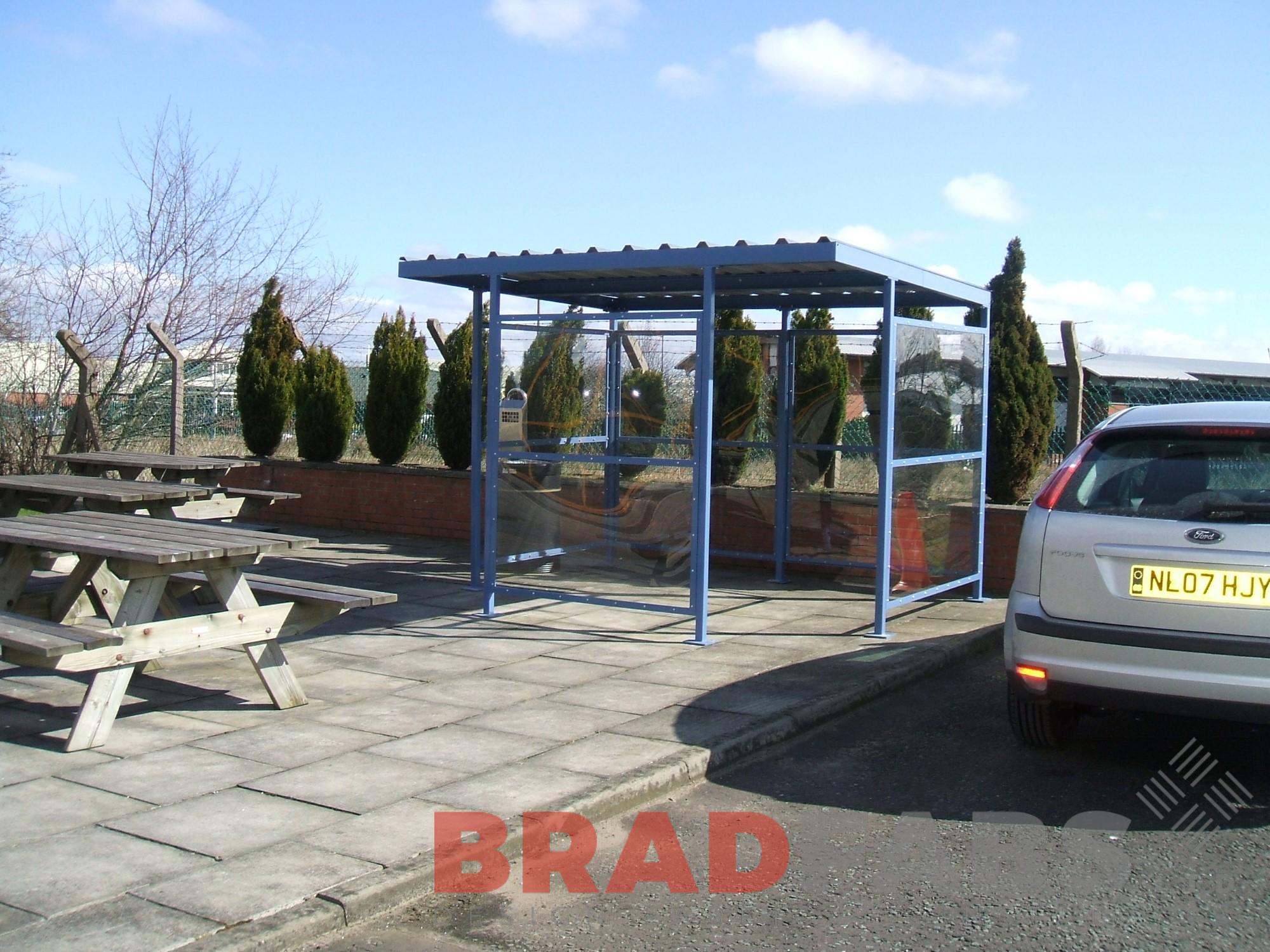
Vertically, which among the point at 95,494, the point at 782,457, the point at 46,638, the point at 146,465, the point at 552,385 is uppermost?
the point at 552,385

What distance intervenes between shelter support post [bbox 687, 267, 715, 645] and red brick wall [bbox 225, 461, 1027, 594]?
129cm

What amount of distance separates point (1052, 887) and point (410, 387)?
1065cm

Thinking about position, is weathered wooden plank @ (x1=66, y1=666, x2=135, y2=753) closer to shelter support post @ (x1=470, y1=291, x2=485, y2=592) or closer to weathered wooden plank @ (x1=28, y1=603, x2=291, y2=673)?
weathered wooden plank @ (x1=28, y1=603, x2=291, y2=673)

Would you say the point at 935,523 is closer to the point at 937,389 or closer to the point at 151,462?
the point at 937,389

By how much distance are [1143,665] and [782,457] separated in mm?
6028

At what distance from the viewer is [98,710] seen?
17.2 feet

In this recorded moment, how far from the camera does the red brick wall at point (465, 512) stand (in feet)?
32.9

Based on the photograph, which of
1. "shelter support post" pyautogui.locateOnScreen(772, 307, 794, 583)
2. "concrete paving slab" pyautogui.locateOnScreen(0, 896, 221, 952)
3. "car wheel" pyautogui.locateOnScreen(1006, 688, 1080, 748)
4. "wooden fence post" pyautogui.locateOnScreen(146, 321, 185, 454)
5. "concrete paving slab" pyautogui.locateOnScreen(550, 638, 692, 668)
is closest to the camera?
"concrete paving slab" pyautogui.locateOnScreen(0, 896, 221, 952)

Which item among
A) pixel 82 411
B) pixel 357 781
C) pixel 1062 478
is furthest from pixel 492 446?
pixel 82 411

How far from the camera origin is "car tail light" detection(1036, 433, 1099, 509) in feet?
17.2

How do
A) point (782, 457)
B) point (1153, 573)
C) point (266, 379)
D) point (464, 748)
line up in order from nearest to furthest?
point (1153, 573)
point (464, 748)
point (782, 457)
point (266, 379)

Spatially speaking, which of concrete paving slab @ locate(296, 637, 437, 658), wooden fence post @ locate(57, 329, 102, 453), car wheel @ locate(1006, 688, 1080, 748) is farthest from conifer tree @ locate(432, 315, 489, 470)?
car wheel @ locate(1006, 688, 1080, 748)

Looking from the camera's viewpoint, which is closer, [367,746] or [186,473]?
[367,746]

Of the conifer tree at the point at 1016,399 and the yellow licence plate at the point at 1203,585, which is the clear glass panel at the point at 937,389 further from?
the yellow licence plate at the point at 1203,585
